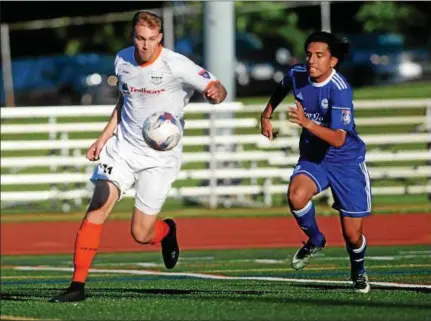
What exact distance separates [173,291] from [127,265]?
368cm

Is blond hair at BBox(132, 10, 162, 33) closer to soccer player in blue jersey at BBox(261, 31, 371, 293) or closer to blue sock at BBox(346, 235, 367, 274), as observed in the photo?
soccer player in blue jersey at BBox(261, 31, 371, 293)

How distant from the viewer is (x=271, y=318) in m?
8.36

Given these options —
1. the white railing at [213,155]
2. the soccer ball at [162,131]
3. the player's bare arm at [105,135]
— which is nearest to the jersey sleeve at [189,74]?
the soccer ball at [162,131]

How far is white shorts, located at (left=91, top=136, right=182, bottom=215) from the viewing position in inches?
392

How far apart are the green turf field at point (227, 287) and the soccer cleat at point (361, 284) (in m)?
0.10

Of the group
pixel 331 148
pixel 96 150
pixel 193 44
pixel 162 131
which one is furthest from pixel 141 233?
pixel 193 44

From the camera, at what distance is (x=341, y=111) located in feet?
32.2

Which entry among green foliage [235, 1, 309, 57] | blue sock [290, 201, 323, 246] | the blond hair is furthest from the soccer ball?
green foliage [235, 1, 309, 57]

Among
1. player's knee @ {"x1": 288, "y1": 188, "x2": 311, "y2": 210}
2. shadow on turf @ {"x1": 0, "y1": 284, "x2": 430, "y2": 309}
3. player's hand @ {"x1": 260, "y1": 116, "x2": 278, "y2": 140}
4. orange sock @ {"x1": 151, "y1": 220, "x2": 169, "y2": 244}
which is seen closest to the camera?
shadow on turf @ {"x1": 0, "y1": 284, "x2": 430, "y2": 309}

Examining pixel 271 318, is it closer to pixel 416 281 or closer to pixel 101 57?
pixel 416 281

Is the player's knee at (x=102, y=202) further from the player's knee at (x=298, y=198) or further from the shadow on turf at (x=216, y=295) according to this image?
the player's knee at (x=298, y=198)

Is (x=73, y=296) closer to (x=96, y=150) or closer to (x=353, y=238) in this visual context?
(x=96, y=150)

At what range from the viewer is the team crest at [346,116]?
9797 mm

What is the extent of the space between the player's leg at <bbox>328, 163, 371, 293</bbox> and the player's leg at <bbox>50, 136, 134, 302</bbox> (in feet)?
5.32
